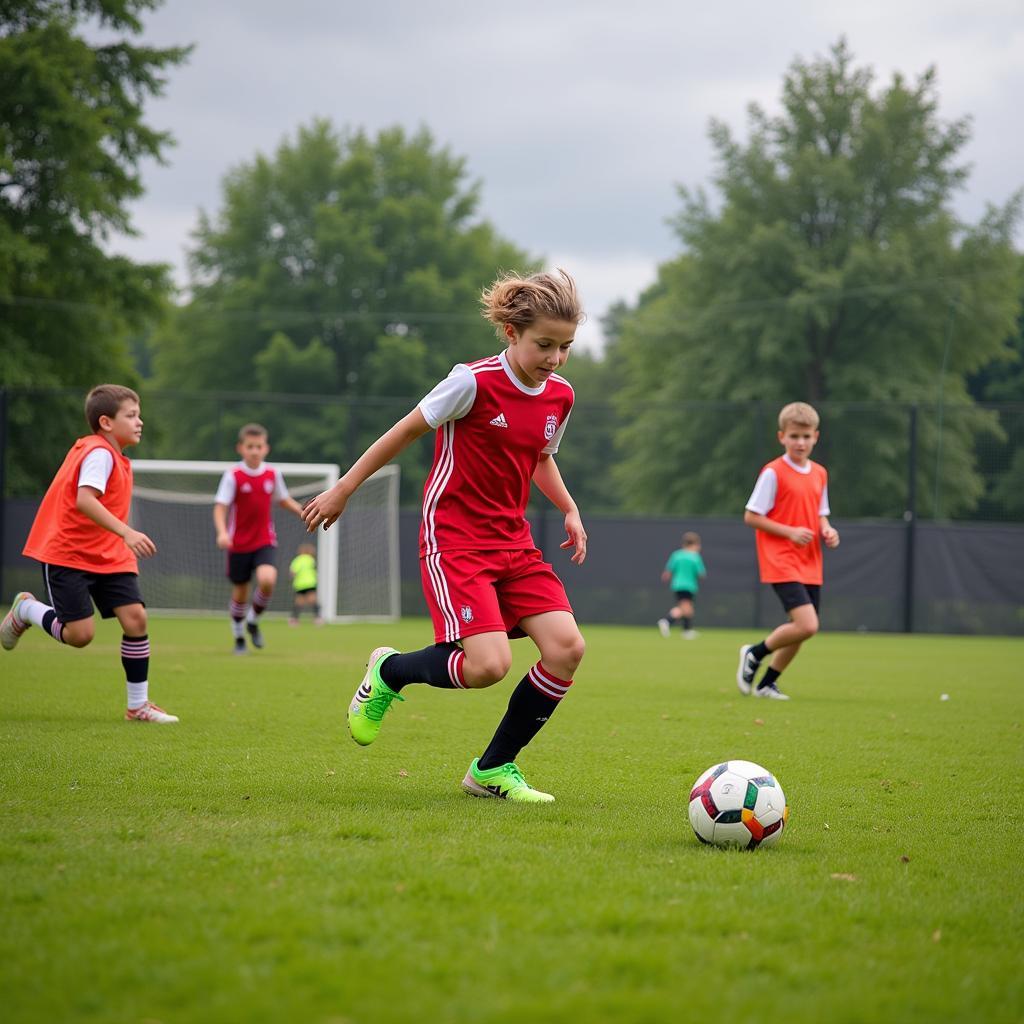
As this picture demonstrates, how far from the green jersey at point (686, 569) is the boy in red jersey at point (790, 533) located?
454 inches

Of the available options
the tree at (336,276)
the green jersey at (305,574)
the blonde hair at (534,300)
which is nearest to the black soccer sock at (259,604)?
the green jersey at (305,574)

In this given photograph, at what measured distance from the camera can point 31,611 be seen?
305 inches

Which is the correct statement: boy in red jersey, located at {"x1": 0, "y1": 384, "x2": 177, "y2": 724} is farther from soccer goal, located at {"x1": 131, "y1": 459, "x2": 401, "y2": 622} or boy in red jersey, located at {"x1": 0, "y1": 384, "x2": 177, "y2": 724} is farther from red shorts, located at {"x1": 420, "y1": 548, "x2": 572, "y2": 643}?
soccer goal, located at {"x1": 131, "y1": 459, "x2": 401, "y2": 622}

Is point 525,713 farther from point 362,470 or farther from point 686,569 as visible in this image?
point 686,569

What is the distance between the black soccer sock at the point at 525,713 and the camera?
5.24 metres

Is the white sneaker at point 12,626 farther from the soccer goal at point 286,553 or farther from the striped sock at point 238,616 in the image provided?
the soccer goal at point 286,553

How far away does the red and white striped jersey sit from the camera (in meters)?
5.21

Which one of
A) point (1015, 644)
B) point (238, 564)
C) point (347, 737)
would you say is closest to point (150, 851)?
point (347, 737)

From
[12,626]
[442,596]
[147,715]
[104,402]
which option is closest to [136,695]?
[147,715]

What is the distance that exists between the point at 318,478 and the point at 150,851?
2368cm

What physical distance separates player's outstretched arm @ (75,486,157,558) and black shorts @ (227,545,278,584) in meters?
5.59

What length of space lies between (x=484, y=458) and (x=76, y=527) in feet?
10.8

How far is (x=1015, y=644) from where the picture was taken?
70.9 feet

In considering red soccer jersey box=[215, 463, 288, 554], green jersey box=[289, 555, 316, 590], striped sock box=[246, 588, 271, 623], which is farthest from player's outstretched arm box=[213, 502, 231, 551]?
green jersey box=[289, 555, 316, 590]
